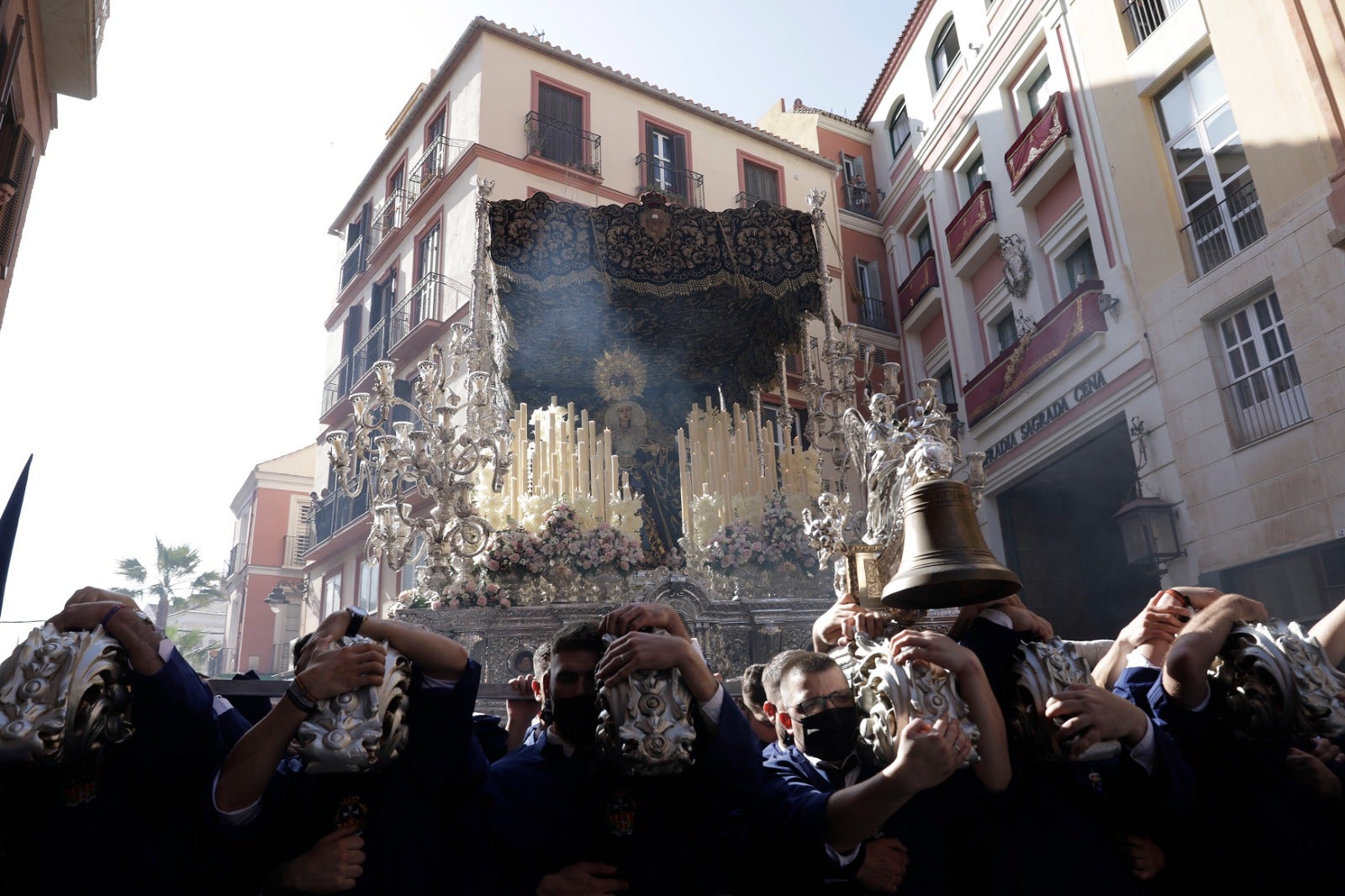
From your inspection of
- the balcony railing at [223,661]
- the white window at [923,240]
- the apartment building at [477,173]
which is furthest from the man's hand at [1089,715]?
the balcony railing at [223,661]

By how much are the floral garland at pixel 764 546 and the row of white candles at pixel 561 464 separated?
1.25 metres

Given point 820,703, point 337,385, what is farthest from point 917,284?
point 820,703

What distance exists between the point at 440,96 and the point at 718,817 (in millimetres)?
17868

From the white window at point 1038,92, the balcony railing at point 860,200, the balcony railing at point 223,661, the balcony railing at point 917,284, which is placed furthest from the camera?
the balcony railing at point 223,661

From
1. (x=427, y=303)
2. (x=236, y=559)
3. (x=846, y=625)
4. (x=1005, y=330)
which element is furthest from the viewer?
(x=236, y=559)

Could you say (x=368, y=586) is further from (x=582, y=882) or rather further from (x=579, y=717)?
(x=582, y=882)

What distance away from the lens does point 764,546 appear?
792 cm

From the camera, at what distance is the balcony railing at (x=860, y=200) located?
18969mm

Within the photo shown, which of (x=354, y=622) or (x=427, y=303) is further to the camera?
(x=427, y=303)

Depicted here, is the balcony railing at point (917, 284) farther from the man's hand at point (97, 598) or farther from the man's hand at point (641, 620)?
the man's hand at point (97, 598)

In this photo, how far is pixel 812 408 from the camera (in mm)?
9969

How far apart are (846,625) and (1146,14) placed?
40.3ft

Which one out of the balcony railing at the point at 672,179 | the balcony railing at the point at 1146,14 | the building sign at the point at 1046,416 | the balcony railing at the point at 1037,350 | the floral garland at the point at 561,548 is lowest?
the floral garland at the point at 561,548

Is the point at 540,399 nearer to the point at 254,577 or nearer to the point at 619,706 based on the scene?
the point at 619,706
